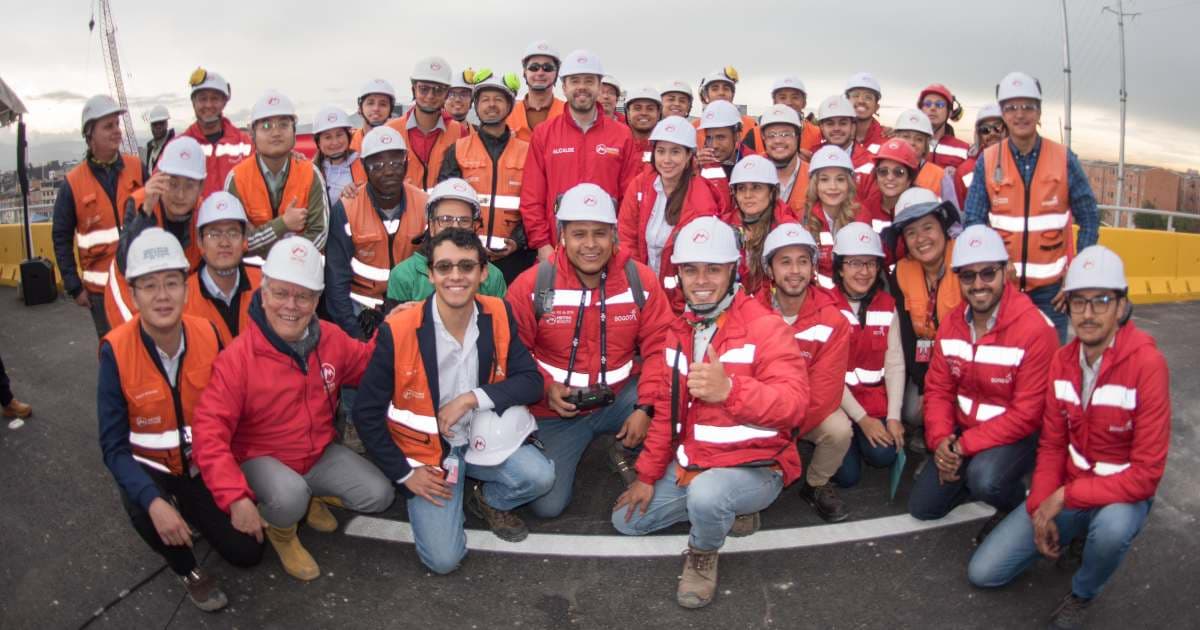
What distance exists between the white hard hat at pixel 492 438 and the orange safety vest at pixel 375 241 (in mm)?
1574

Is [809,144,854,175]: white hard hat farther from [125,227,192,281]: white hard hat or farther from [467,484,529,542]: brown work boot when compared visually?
[125,227,192,281]: white hard hat

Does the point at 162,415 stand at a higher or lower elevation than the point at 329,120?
lower

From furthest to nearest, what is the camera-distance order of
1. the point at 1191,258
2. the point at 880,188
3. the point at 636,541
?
the point at 1191,258
the point at 880,188
the point at 636,541

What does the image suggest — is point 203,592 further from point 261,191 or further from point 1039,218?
point 1039,218

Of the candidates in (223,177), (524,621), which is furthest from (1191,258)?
(223,177)

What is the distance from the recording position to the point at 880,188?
Result: 625cm

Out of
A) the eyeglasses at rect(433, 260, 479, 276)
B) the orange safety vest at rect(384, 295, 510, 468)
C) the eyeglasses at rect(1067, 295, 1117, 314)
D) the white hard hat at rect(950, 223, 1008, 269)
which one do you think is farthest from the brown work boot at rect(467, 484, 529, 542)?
the eyeglasses at rect(1067, 295, 1117, 314)

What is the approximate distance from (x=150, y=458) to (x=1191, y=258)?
11.8m

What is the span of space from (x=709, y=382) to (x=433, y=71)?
4.67 metres

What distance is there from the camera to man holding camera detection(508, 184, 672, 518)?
5020 mm

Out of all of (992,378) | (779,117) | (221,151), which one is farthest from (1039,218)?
(221,151)

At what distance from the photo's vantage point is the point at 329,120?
279 inches

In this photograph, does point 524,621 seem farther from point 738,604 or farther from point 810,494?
point 810,494

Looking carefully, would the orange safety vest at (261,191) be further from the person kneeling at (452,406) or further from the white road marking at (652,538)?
the white road marking at (652,538)
